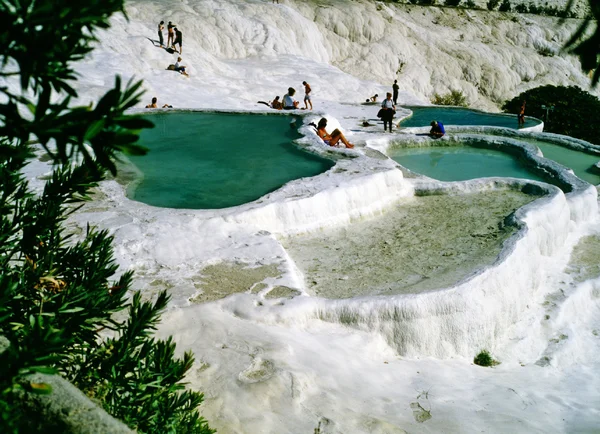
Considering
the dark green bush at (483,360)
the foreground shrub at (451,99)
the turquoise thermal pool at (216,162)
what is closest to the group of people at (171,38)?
the turquoise thermal pool at (216,162)

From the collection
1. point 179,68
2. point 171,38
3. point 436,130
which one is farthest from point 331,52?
point 436,130

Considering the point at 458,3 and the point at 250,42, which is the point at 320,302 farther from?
the point at 458,3

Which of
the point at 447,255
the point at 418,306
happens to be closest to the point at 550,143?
the point at 447,255

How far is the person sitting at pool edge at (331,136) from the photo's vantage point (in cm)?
1248

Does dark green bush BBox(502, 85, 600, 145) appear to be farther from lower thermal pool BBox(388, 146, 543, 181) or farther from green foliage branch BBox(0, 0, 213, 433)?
green foliage branch BBox(0, 0, 213, 433)

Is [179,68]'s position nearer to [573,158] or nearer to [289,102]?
[289,102]

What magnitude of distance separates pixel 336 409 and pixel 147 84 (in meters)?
16.2

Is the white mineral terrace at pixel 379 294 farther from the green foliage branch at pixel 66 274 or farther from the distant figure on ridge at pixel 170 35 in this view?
the distant figure on ridge at pixel 170 35

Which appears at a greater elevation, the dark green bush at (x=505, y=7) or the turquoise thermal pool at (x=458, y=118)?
the dark green bush at (x=505, y=7)

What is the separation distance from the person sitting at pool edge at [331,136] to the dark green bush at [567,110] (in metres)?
15.8

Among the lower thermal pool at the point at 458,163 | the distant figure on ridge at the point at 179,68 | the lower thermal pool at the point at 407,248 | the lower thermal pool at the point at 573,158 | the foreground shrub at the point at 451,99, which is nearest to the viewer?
the lower thermal pool at the point at 407,248

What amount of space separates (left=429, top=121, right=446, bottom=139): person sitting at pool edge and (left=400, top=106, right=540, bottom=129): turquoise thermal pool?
353cm

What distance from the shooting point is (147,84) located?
18.6 m

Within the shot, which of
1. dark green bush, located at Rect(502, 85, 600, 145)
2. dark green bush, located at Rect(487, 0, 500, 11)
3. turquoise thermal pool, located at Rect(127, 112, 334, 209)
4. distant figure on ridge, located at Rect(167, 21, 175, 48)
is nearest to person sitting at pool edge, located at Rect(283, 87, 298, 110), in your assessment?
turquoise thermal pool, located at Rect(127, 112, 334, 209)
